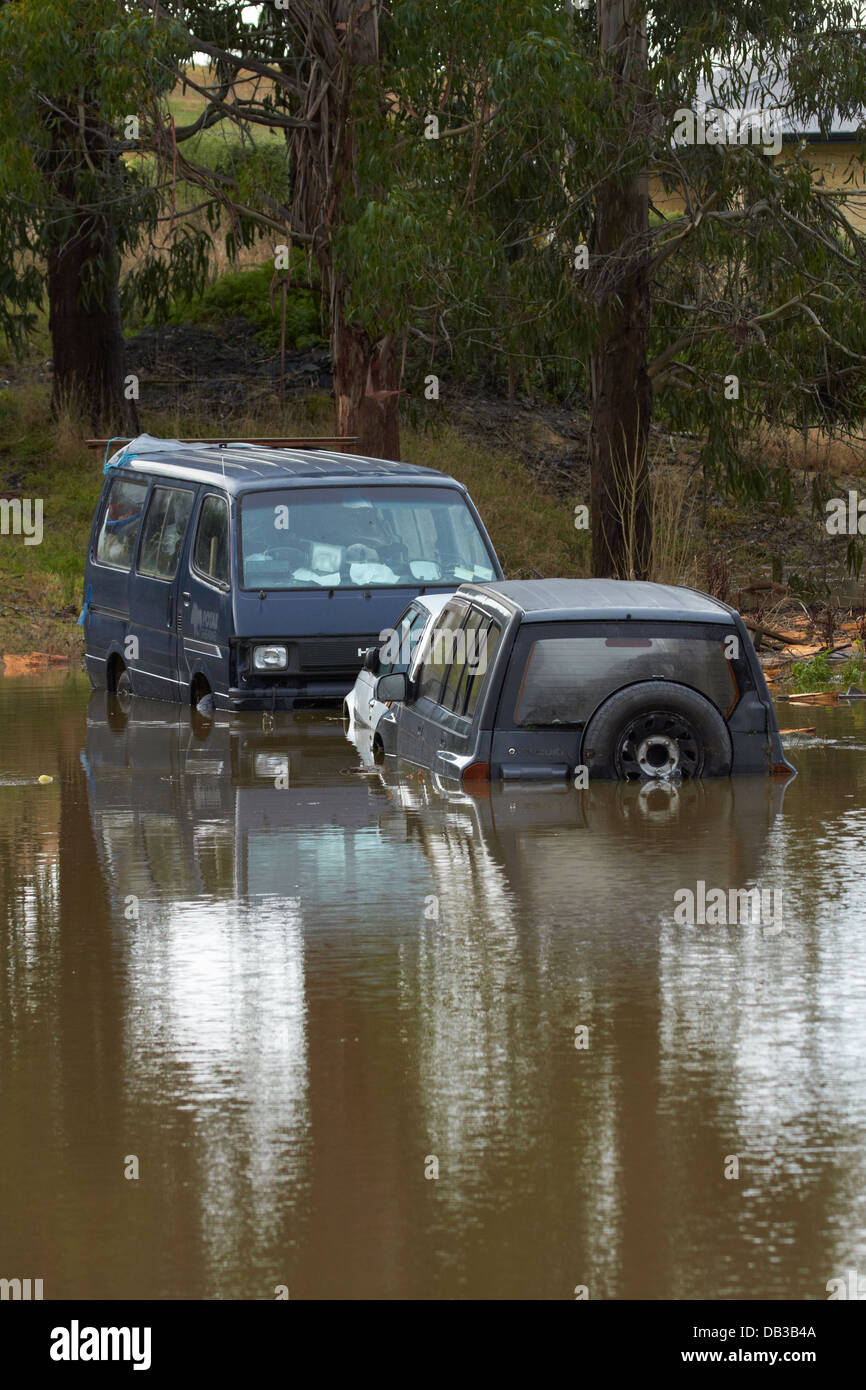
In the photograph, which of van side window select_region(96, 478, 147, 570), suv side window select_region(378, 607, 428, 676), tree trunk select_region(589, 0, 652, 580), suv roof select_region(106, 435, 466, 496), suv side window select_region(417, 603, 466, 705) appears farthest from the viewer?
tree trunk select_region(589, 0, 652, 580)

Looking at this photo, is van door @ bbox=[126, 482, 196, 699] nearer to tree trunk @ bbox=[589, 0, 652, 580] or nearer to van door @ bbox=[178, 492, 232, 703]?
van door @ bbox=[178, 492, 232, 703]

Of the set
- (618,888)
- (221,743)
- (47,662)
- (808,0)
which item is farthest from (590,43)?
(618,888)

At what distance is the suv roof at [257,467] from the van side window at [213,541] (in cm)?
19

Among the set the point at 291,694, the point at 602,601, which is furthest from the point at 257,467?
the point at 602,601

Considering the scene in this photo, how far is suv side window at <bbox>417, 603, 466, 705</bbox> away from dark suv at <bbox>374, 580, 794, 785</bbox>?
21cm

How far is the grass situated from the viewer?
28078 mm

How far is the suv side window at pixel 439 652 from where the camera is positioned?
13820mm

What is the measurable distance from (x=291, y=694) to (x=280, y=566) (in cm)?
101

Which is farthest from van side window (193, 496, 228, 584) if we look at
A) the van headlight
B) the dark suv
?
the dark suv

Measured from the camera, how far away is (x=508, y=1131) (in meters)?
6.47

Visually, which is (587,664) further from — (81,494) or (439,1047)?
(81,494)

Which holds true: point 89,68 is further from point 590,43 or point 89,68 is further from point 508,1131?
point 508,1131

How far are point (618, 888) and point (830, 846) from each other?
175 cm

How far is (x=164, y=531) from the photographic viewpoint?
18609 mm
